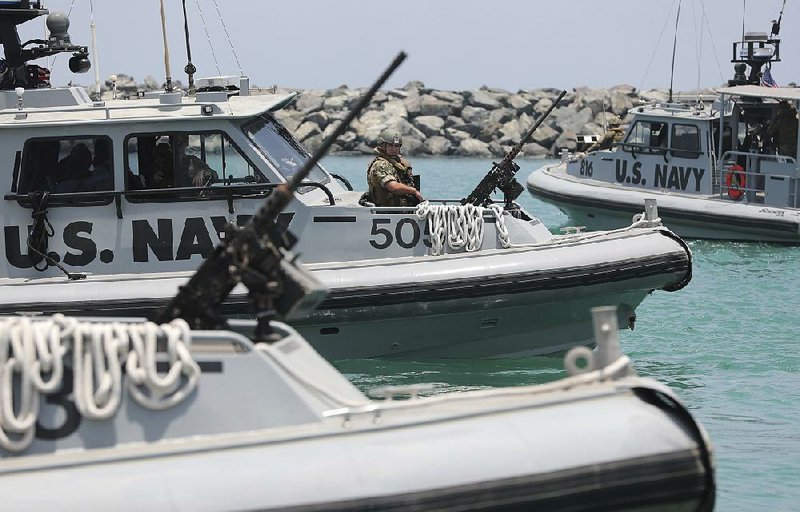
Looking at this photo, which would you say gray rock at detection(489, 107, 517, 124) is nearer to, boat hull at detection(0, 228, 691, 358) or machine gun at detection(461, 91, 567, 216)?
machine gun at detection(461, 91, 567, 216)

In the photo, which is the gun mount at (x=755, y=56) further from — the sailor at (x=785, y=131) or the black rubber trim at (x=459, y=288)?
the black rubber trim at (x=459, y=288)

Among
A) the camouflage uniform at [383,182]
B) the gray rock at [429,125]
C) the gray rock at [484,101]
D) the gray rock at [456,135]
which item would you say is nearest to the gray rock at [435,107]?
the gray rock at [429,125]

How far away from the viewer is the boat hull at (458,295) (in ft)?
28.0

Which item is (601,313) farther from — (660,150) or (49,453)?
(660,150)

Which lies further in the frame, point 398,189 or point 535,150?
point 535,150

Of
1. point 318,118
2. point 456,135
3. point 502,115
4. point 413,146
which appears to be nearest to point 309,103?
point 318,118

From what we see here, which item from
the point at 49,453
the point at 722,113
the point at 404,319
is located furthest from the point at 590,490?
the point at 722,113

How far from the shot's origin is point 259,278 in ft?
16.6

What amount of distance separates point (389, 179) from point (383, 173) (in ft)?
0.21

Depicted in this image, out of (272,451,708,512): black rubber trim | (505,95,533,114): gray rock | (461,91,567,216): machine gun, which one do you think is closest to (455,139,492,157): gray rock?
(505,95,533,114): gray rock

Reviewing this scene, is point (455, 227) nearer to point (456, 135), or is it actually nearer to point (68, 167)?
point (68, 167)

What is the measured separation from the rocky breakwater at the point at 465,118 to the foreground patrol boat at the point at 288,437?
40085 mm

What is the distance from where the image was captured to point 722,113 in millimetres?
18344

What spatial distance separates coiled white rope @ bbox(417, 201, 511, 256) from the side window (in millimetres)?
2262
